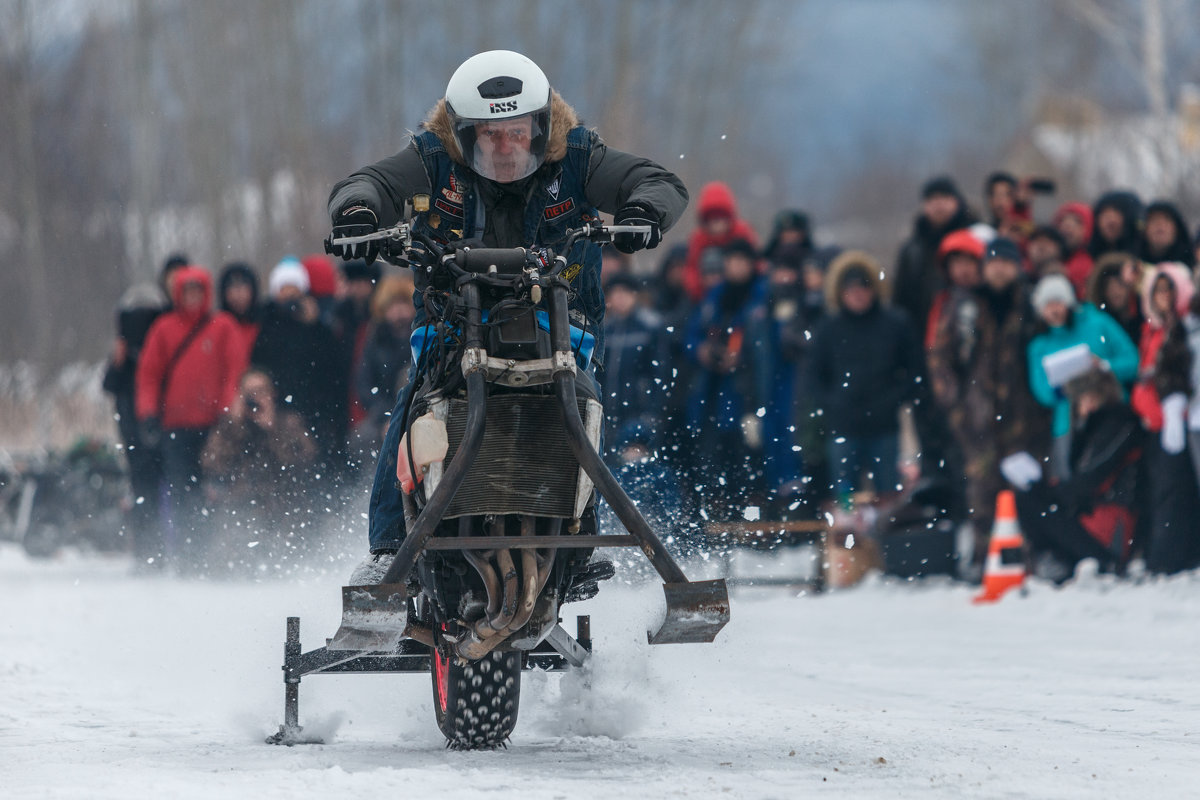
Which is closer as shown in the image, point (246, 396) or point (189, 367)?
point (246, 396)

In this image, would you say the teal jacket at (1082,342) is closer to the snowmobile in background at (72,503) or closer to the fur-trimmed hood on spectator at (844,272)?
the fur-trimmed hood on spectator at (844,272)

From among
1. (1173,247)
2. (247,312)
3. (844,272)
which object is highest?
(1173,247)

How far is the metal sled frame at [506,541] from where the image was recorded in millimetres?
5410

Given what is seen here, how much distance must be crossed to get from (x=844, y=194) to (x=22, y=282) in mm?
66221

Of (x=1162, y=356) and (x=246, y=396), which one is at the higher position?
(x=1162, y=356)

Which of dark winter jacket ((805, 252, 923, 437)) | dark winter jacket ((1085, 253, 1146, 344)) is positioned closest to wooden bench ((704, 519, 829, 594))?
dark winter jacket ((805, 252, 923, 437))

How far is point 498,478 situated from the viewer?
18.4ft

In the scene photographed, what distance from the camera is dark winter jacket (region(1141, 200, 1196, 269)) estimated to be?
443 inches

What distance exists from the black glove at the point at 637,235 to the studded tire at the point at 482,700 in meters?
1.38

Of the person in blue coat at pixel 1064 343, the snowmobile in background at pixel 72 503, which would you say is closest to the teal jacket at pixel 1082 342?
the person in blue coat at pixel 1064 343

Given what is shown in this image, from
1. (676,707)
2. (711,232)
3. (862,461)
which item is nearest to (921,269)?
(862,461)

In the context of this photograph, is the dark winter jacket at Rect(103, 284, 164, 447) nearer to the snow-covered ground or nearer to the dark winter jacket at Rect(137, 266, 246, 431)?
the dark winter jacket at Rect(137, 266, 246, 431)

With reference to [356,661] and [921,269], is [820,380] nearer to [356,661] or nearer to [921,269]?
[921,269]

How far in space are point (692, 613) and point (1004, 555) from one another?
6123 millimetres
